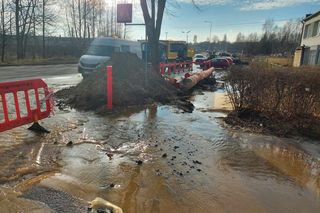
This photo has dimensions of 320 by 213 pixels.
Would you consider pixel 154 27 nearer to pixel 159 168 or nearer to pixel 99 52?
pixel 99 52

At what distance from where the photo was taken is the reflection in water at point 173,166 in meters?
3.95

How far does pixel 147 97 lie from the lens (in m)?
10.5

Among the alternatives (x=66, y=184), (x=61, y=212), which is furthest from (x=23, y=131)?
(x=61, y=212)

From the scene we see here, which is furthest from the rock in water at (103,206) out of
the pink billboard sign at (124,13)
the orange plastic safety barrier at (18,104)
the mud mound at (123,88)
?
the pink billboard sign at (124,13)

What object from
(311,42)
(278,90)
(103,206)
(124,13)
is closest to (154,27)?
(124,13)

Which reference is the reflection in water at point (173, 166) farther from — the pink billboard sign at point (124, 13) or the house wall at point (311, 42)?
the house wall at point (311, 42)

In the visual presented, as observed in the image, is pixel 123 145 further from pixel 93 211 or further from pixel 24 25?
pixel 24 25

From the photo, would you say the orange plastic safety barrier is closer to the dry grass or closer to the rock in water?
the rock in water

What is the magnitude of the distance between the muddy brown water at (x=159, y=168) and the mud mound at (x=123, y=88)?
6.05ft

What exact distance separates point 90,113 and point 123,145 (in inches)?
117

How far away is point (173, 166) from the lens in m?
4.94

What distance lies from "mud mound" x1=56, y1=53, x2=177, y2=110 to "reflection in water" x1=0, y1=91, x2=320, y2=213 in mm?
1917

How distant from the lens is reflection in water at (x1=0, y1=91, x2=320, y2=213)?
395cm

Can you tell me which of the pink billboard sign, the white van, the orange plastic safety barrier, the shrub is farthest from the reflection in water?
the white van
